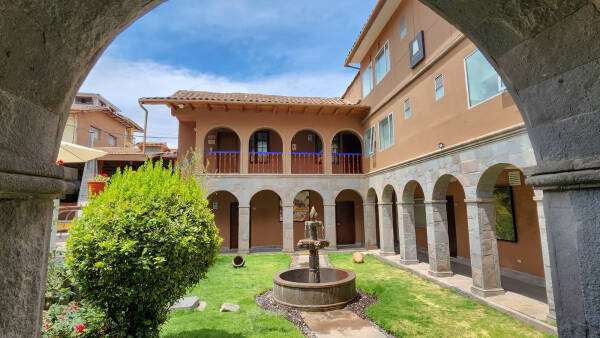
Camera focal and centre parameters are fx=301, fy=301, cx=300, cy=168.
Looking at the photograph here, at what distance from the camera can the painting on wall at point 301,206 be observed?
1534 cm

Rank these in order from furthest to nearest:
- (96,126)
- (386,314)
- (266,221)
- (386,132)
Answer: (96,126) < (266,221) < (386,132) < (386,314)

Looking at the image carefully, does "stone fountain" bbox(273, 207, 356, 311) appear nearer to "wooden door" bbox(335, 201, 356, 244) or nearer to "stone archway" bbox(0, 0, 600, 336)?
"stone archway" bbox(0, 0, 600, 336)

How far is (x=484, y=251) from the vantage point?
6.70 m

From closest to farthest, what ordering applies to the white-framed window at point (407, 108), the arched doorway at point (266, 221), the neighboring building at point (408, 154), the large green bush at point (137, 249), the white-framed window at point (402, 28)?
the large green bush at point (137, 249) < the neighboring building at point (408, 154) < the white-framed window at point (407, 108) < the white-framed window at point (402, 28) < the arched doorway at point (266, 221)

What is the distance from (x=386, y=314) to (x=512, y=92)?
4972mm

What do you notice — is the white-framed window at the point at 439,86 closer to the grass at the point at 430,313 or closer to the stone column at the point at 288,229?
the grass at the point at 430,313

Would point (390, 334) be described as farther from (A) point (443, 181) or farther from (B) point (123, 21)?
(B) point (123, 21)

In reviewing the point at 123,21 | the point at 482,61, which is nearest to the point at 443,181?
the point at 482,61

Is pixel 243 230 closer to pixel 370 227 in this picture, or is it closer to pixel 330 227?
pixel 330 227

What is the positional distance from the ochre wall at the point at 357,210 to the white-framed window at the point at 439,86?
26.9 feet

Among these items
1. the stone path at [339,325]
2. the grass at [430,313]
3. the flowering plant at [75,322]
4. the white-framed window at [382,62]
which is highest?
the white-framed window at [382,62]

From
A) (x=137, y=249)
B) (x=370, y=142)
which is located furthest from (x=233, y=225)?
(x=137, y=249)

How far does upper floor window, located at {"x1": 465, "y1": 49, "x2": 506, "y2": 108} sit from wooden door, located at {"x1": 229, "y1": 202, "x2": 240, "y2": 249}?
11.3 meters

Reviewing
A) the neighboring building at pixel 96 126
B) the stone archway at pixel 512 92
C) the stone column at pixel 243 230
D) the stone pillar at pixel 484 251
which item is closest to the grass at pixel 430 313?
the stone pillar at pixel 484 251
